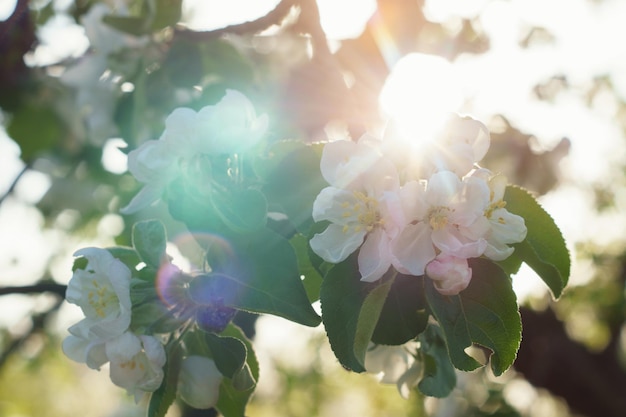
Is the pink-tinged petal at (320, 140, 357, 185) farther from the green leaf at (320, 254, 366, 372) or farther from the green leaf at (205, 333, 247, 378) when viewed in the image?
the green leaf at (205, 333, 247, 378)

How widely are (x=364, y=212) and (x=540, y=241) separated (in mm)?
305

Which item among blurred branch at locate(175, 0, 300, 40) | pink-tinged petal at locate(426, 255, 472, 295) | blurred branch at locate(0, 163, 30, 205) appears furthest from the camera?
blurred branch at locate(0, 163, 30, 205)

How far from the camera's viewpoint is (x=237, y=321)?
1936 mm

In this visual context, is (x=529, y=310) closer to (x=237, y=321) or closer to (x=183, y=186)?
(x=237, y=321)

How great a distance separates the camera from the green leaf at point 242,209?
105 centimetres

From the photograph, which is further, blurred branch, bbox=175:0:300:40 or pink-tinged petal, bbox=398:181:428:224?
blurred branch, bbox=175:0:300:40

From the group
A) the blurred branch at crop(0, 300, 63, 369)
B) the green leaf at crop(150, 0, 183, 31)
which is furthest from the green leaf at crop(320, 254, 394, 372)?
the blurred branch at crop(0, 300, 63, 369)

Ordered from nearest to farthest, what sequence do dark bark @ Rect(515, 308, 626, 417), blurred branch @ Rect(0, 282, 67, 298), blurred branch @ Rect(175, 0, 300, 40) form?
1. blurred branch @ Rect(0, 282, 67, 298)
2. blurred branch @ Rect(175, 0, 300, 40)
3. dark bark @ Rect(515, 308, 626, 417)

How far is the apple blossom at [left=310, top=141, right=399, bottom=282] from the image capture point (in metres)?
0.99

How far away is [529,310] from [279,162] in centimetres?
370

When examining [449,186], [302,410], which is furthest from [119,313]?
[302,410]

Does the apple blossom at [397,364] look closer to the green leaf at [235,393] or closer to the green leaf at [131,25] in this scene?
the green leaf at [235,393]

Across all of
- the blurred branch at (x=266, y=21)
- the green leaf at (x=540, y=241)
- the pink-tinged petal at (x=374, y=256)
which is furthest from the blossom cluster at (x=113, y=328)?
the blurred branch at (x=266, y=21)

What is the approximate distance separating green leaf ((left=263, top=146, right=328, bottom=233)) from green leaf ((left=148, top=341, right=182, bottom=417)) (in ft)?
0.93
